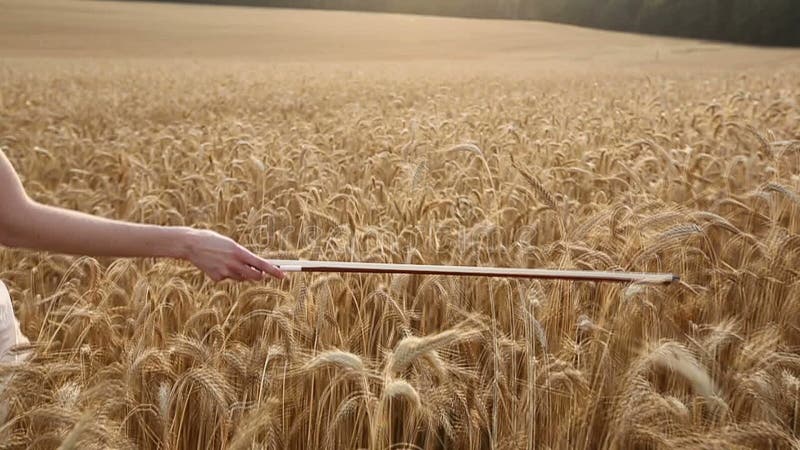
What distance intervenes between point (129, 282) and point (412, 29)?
52539 millimetres

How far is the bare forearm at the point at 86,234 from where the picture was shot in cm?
193

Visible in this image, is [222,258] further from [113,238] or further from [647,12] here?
[647,12]

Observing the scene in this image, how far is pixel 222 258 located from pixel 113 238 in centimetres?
27

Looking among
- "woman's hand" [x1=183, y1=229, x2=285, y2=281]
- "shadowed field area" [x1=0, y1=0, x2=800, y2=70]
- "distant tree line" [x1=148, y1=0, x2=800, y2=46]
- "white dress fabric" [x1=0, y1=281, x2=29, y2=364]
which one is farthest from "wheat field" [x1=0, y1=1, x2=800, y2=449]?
"distant tree line" [x1=148, y1=0, x2=800, y2=46]

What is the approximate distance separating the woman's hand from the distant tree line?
57.3 meters

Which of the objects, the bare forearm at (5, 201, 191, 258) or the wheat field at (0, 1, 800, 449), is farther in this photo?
the bare forearm at (5, 201, 191, 258)

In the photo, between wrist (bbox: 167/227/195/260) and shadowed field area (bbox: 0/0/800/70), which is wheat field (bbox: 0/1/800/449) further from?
shadowed field area (bbox: 0/0/800/70)

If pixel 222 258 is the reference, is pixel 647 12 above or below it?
below

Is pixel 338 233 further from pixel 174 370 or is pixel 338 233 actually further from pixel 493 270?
pixel 493 270

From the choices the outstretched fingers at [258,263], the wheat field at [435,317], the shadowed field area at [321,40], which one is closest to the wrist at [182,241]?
the outstretched fingers at [258,263]

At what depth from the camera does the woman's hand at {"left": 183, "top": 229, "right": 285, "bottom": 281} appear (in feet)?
6.20

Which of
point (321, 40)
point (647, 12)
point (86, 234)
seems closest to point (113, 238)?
point (86, 234)

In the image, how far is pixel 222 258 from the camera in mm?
1892

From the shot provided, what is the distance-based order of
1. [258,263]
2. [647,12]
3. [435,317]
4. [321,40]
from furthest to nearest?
[647,12] < [321,40] < [435,317] < [258,263]
